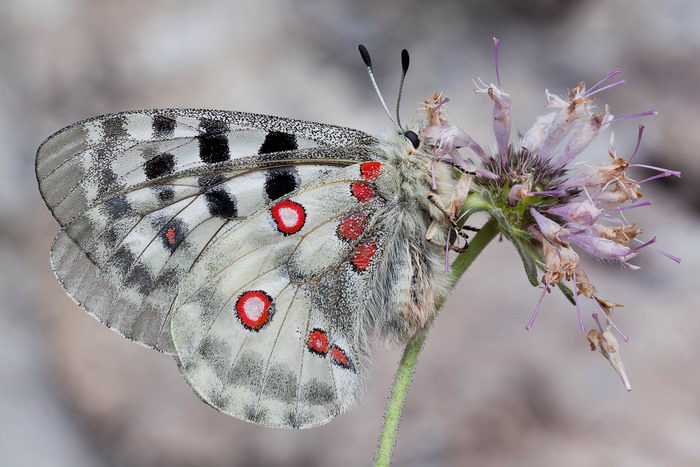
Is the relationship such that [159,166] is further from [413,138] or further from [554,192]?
[554,192]

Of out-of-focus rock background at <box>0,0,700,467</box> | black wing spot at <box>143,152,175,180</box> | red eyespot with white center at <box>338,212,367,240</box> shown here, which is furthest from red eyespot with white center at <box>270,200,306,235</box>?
out-of-focus rock background at <box>0,0,700,467</box>

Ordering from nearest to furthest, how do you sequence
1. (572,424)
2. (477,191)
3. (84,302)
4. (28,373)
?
(477,191), (84,302), (572,424), (28,373)

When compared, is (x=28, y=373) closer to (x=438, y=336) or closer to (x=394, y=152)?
(x=438, y=336)

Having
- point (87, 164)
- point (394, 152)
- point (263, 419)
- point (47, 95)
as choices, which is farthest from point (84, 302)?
point (47, 95)

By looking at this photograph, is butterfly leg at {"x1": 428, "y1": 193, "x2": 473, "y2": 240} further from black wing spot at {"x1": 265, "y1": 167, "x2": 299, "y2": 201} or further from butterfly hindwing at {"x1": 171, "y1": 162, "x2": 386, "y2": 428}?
black wing spot at {"x1": 265, "y1": 167, "x2": 299, "y2": 201}

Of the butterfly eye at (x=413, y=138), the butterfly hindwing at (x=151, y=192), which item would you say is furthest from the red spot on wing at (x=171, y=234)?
the butterfly eye at (x=413, y=138)
